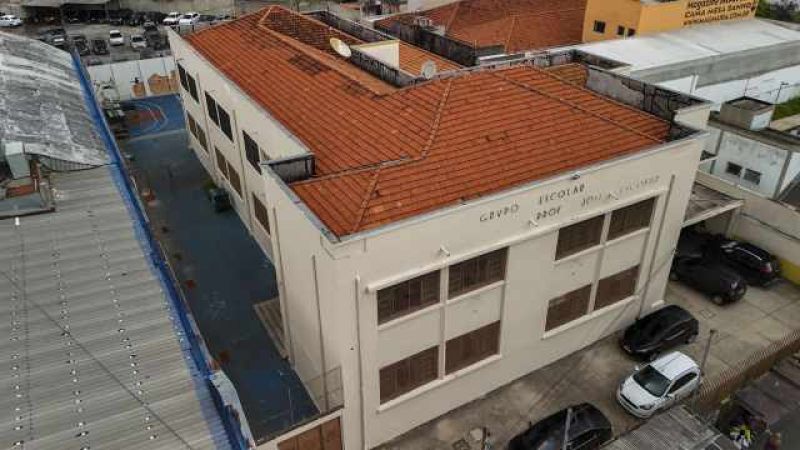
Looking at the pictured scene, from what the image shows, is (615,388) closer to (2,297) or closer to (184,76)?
(2,297)

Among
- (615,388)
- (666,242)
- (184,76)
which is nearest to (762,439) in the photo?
(615,388)

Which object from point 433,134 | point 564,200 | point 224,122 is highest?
point 433,134

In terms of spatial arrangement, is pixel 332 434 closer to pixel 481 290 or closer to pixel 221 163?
pixel 481 290

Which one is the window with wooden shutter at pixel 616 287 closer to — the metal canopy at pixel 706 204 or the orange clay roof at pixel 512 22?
the metal canopy at pixel 706 204

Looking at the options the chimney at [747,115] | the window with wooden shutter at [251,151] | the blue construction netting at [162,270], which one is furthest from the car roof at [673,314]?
the window with wooden shutter at [251,151]

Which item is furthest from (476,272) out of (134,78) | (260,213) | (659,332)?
(134,78)

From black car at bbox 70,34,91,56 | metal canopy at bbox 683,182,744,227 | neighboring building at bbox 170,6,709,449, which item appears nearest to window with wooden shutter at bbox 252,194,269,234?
neighboring building at bbox 170,6,709,449

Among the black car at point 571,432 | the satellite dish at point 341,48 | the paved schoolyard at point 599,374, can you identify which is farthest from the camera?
the satellite dish at point 341,48
